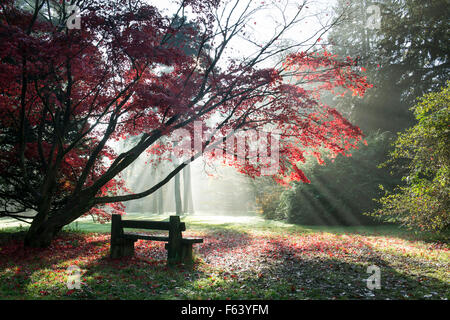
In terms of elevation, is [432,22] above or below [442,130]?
above

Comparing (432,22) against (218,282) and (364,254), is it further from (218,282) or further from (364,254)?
(218,282)

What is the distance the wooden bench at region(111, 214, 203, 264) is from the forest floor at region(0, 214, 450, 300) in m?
0.24

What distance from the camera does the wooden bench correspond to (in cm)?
677

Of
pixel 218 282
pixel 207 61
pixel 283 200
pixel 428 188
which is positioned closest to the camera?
pixel 218 282

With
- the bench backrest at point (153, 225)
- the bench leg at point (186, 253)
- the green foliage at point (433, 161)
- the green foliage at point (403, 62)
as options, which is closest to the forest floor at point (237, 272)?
the bench leg at point (186, 253)

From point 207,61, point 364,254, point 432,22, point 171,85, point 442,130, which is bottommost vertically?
point 364,254

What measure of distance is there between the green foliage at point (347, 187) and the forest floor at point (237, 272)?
6.38 metres

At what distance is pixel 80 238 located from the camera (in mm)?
10914

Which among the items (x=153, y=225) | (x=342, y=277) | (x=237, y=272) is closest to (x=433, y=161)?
(x=342, y=277)

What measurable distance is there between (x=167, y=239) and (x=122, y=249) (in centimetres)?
151

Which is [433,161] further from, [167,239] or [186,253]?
[167,239]
